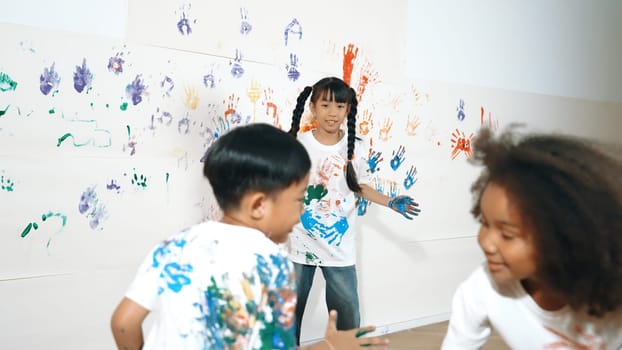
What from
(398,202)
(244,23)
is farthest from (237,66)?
(398,202)

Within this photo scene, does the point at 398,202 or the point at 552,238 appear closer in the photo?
the point at 552,238

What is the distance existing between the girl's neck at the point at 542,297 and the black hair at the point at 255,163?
488 millimetres

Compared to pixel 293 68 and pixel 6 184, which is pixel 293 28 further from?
pixel 6 184

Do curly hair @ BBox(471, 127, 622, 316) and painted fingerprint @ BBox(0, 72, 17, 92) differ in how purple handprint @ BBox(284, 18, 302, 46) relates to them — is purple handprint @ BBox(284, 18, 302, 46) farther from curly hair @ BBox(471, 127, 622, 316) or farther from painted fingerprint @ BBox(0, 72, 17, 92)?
curly hair @ BBox(471, 127, 622, 316)

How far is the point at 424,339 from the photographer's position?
9.32ft

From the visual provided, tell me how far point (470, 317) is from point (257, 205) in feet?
1.51

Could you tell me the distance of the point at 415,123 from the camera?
297 centimetres

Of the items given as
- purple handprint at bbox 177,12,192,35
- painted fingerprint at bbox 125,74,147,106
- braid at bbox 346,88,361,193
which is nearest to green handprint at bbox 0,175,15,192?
painted fingerprint at bbox 125,74,147,106

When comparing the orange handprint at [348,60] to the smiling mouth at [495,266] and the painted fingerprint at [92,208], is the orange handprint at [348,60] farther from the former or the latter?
the smiling mouth at [495,266]

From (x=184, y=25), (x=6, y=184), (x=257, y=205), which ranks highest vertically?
(x=184, y=25)

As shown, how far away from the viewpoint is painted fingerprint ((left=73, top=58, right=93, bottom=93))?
74.9 inches

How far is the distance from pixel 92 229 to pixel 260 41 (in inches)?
39.3

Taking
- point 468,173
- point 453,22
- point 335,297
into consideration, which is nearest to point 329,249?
point 335,297

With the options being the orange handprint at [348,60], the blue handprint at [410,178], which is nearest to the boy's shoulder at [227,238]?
the orange handprint at [348,60]
